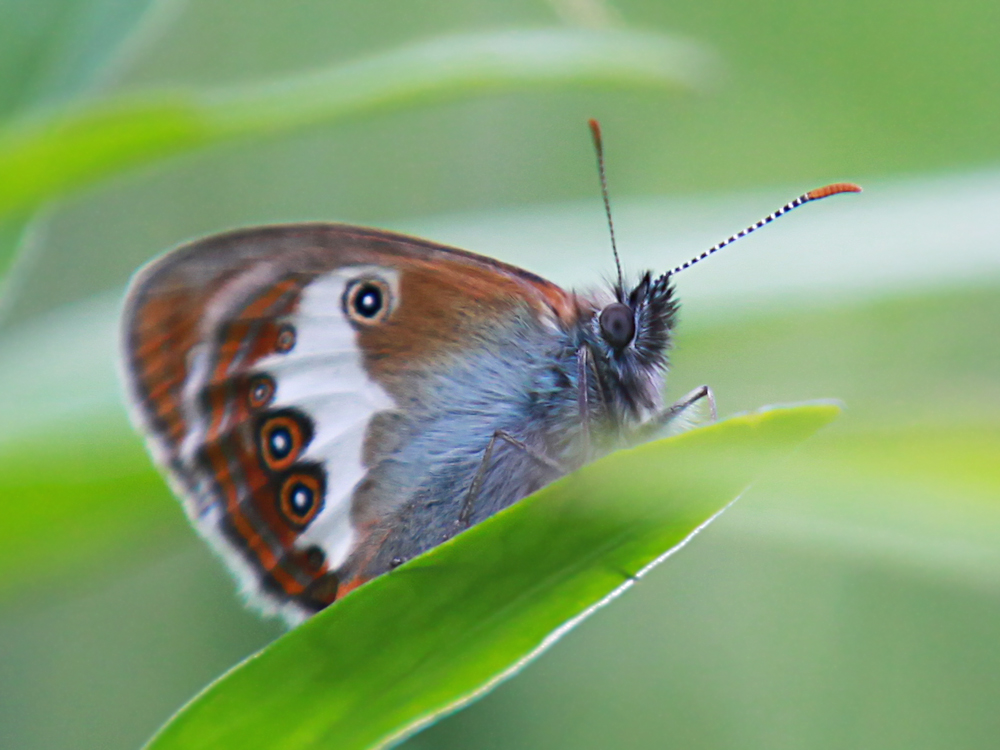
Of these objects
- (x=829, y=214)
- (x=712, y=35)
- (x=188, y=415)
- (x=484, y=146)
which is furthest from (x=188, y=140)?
(x=712, y=35)

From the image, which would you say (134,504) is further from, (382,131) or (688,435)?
(382,131)

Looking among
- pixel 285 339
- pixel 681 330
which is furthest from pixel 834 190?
pixel 285 339

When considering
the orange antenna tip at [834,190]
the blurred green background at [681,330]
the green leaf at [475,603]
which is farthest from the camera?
the orange antenna tip at [834,190]

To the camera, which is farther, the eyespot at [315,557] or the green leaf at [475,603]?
the eyespot at [315,557]

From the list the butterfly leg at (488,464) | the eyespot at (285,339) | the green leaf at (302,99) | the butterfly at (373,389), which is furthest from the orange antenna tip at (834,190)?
the eyespot at (285,339)

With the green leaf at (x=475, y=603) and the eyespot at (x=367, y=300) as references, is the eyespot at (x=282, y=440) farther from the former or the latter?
the green leaf at (x=475, y=603)

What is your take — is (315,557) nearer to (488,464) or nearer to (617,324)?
(488,464)
